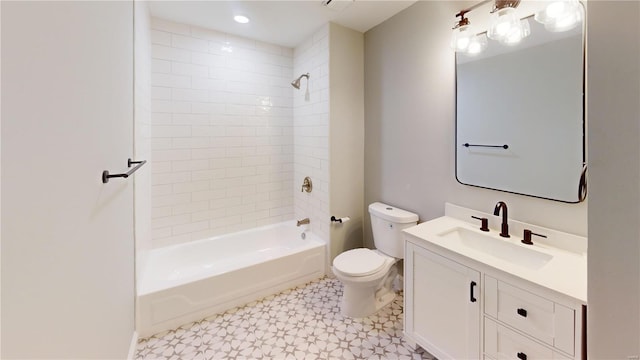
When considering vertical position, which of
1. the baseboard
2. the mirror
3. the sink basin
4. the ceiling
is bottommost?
the baseboard

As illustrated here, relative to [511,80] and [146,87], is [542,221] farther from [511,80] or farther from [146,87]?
[146,87]

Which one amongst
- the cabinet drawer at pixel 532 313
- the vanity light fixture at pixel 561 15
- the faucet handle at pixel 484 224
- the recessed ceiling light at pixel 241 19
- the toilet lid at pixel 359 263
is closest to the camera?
the cabinet drawer at pixel 532 313

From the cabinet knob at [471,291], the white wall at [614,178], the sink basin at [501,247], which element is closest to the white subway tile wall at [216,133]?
the sink basin at [501,247]

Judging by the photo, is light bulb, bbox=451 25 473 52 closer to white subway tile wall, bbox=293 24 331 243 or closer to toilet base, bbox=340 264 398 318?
white subway tile wall, bbox=293 24 331 243

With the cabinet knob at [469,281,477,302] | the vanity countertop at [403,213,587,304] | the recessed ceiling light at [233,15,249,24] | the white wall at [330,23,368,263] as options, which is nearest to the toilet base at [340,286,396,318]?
the white wall at [330,23,368,263]

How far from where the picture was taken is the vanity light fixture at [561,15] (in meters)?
1.26

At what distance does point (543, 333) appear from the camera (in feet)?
3.46

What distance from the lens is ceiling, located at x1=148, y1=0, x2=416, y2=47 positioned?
2064 millimetres

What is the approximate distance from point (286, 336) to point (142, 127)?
72.5 inches

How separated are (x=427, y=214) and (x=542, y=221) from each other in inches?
28.6

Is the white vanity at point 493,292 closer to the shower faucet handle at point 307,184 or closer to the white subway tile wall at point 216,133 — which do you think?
the shower faucet handle at point 307,184

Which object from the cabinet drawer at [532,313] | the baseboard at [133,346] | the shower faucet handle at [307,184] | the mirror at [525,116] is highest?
the mirror at [525,116]

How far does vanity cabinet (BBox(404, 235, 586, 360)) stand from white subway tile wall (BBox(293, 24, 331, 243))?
112cm

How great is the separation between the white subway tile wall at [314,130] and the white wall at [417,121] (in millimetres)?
440
